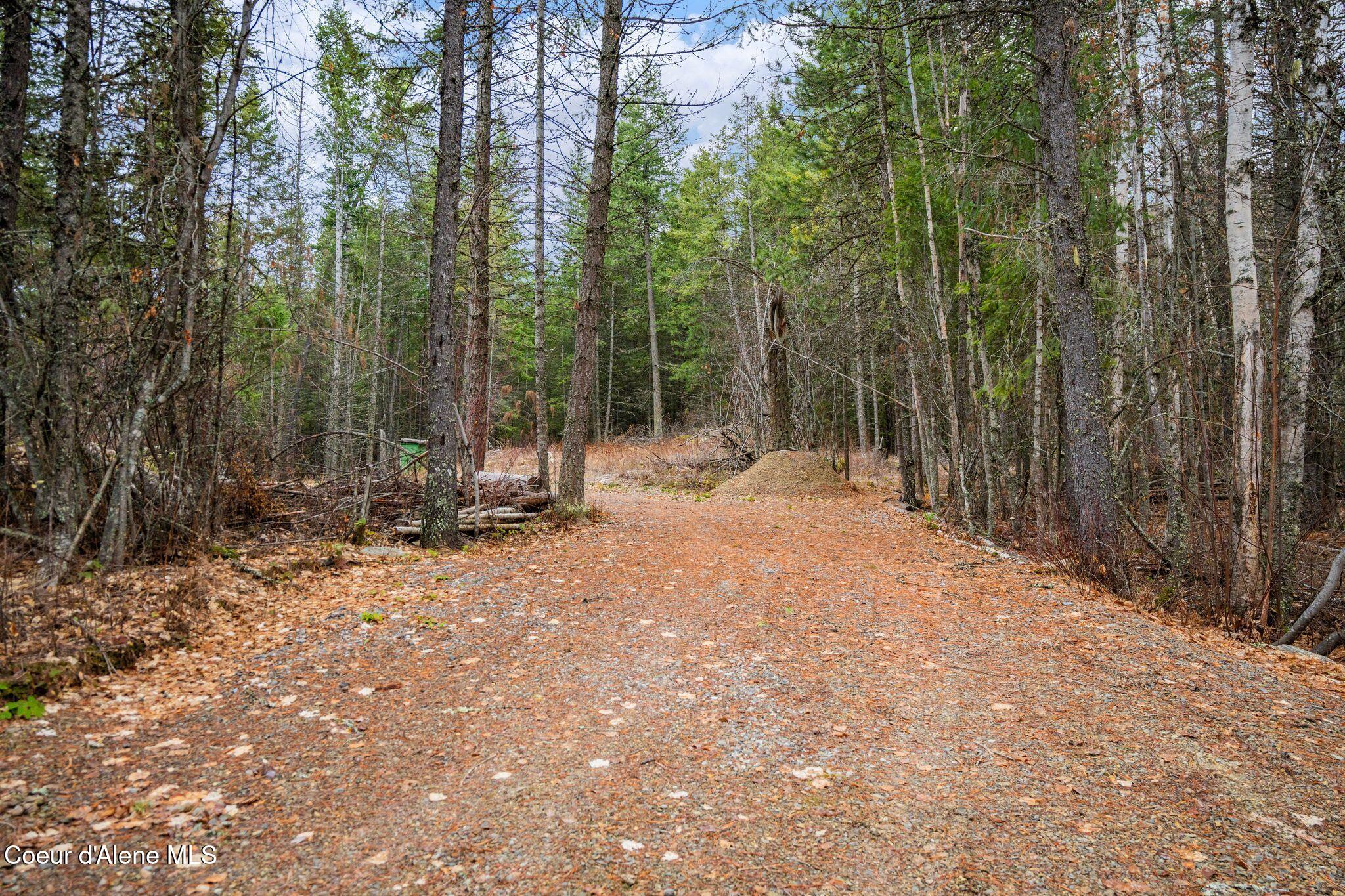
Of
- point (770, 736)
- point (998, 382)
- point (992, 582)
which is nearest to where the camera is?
point (770, 736)

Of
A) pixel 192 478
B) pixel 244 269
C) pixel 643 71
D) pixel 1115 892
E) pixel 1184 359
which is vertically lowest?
pixel 1115 892

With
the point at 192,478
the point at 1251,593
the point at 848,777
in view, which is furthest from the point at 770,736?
the point at 192,478

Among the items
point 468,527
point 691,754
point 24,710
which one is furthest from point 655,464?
point 24,710

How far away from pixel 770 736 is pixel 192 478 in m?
5.72

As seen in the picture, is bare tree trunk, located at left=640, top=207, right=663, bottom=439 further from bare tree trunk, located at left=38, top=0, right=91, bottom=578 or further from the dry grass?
bare tree trunk, located at left=38, top=0, right=91, bottom=578

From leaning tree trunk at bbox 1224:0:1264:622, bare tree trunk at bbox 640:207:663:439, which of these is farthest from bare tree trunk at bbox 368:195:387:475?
leaning tree trunk at bbox 1224:0:1264:622

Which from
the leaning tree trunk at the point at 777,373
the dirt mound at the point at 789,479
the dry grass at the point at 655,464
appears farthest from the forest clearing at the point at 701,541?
the dry grass at the point at 655,464

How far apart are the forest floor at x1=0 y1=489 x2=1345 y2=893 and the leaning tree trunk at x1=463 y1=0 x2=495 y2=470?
244 inches

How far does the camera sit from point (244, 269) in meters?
6.26

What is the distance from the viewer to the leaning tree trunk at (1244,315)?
5.23 metres

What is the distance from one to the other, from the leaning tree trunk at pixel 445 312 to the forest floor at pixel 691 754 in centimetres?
193

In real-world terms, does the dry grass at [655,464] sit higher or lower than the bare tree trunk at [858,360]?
lower

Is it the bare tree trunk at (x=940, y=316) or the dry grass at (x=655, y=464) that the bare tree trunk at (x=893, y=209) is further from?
the dry grass at (x=655, y=464)

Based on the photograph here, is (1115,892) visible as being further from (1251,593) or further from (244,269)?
(244,269)
